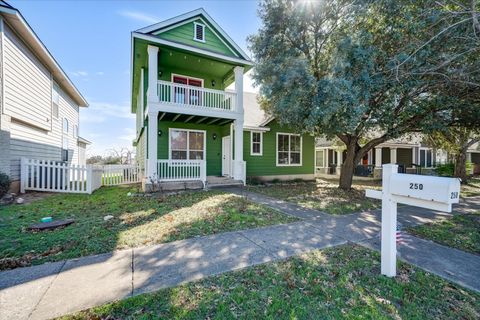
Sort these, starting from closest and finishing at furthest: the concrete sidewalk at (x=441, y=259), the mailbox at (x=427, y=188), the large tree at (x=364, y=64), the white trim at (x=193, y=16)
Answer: the mailbox at (x=427, y=188), the concrete sidewalk at (x=441, y=259), the large tree at (x=364, y=64), the white trim at (x=193, y=16)

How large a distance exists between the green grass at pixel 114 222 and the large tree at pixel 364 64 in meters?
4.68

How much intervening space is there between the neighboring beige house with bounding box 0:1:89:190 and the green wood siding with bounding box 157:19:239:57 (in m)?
5.42

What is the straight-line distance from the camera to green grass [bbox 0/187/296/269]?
4000mm

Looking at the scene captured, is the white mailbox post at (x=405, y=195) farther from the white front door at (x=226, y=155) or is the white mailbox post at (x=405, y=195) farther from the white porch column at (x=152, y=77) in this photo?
the white front door at (x=226, y=155)

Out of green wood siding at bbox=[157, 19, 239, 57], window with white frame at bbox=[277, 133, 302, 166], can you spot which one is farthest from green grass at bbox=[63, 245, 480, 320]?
window with white frame at bbox=[277, 133, 302, 166]

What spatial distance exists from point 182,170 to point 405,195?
355 inches

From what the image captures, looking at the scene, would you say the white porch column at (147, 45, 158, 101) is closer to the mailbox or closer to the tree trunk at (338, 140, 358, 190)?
the mailbox

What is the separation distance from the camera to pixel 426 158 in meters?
25.8

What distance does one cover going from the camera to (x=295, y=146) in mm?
15406

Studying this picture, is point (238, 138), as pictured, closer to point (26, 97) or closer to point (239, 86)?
point (239, 86)

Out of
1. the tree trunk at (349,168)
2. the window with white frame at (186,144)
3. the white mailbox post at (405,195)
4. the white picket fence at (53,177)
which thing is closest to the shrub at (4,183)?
the white picket fence at (53,177)

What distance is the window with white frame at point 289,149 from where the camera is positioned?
1488cm

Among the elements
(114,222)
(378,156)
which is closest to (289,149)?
(378,156)

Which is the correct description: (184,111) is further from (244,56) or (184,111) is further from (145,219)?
(145,219)
